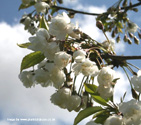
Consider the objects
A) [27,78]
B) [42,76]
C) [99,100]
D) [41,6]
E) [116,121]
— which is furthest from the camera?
[41,6]

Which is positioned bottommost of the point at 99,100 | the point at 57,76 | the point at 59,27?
the point at 99,100

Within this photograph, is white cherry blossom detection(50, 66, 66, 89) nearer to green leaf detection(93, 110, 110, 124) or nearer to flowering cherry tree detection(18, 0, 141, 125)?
flowering cherry tree detection(18, 0, 141, 125)

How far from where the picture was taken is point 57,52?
49.9 inches

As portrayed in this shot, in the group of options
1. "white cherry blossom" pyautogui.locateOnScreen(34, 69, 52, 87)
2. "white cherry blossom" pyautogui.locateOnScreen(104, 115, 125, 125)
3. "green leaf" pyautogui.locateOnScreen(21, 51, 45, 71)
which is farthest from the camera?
"green leaf" pyautogui.locateOnScreen(21, 51, 45, 71)

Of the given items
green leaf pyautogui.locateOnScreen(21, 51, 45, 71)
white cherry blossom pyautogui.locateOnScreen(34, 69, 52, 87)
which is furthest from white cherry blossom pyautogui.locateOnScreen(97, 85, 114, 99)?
green leaf pyautogui.locateOnScreen(21, 51, 45, 71)

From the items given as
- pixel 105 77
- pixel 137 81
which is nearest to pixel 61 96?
pixel 105 77

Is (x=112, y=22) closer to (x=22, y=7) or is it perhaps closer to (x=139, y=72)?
(x=22, y=7)

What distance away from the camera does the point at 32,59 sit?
1524 mm

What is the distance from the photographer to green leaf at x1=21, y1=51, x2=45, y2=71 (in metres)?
1.52

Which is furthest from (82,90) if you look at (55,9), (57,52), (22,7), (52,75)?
(55,9)

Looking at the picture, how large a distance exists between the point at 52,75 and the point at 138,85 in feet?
1.64

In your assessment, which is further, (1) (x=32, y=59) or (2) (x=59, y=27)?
(1) (x=32, y=59)

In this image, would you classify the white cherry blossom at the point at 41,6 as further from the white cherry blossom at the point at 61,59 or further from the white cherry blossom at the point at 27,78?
the white cherry blossom at the point at 61,59

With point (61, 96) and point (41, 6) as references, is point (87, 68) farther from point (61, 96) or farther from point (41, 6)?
point (41, 6)
